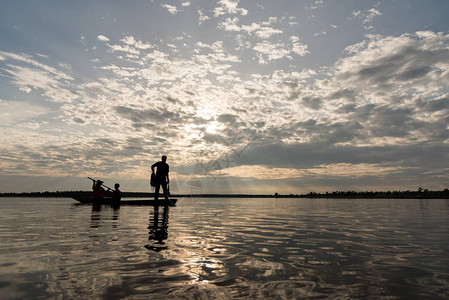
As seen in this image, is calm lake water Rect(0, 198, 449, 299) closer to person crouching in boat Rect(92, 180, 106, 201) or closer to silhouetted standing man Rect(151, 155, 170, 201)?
silhouetted standing man Rect(151, 155, 170, 201)

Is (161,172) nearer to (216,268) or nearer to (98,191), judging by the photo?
(98,191)

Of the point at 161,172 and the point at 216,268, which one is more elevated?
the point at 161,172

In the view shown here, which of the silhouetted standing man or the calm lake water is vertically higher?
the silhouetted standing man

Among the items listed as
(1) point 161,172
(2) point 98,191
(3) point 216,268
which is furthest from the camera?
(2) point 98,191

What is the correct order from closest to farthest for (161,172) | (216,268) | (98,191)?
(216,268) → (161,172) → (98,191)

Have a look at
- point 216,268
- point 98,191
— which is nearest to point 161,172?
point 98,191

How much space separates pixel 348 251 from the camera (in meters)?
6.07

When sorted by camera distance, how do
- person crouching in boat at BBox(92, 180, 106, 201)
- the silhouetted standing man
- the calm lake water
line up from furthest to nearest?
1. person crouching in boat at BBox(92, 180, 106, 201)
2. the silhouetted standing man
3. the calm lake water

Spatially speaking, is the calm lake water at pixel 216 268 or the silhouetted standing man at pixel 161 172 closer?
the calm lake water at pixel 216 268

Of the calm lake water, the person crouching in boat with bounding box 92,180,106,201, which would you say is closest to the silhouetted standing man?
the person crouching in boat with bounding box 92,180,106,201

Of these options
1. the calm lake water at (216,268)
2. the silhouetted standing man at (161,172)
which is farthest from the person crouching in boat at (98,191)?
the calm lake water at (216,268)

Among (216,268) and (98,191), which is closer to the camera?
(216,268)

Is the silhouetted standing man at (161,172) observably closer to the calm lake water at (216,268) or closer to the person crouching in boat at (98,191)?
the person crouching in boat at (98,191)

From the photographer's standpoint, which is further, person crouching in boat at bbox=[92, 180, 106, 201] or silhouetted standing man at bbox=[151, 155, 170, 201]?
person crouching in boat at bbox=[92, 180, 106, 201]
